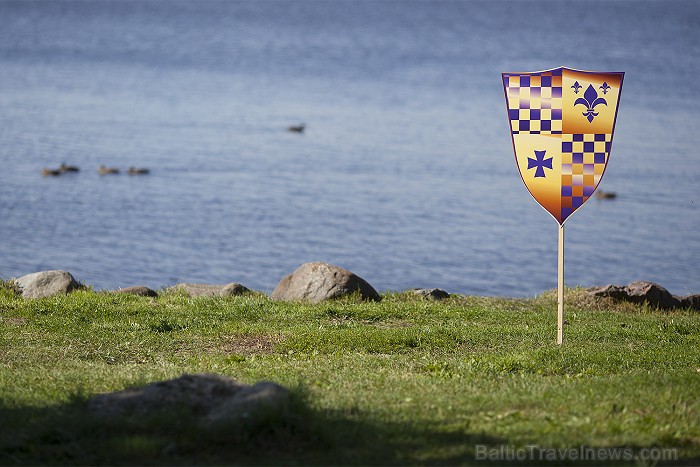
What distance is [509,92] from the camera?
14.9 metres

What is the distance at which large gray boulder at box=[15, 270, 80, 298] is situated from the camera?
62.6 ft

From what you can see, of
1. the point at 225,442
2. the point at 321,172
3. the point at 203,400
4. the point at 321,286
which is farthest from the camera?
the point at 321,172

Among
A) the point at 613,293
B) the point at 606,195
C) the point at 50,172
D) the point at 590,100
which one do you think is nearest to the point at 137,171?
the point at 50,172

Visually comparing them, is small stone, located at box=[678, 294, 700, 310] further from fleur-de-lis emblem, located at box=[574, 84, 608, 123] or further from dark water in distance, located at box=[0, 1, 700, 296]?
dark water in distance, located at box=[0, 1, 700, 296]

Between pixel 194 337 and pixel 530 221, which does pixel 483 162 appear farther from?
pixel 194 337

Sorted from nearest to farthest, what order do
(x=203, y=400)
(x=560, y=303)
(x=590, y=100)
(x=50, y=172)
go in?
(x=203, y=400), (x=560, y=303), (x=590, y=100), (x=50, y=172)

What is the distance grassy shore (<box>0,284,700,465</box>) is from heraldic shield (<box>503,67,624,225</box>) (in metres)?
2.33

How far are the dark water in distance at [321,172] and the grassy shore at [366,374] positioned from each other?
31.4 feet

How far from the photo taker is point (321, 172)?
4259 centimetres

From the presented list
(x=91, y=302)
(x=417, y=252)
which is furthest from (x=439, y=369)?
(x=417, y=252)

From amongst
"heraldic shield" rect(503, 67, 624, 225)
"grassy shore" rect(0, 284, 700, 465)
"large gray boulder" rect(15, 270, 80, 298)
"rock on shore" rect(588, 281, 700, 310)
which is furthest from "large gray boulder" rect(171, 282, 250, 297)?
"rock on shore" rect(588, 281, 700, 310)

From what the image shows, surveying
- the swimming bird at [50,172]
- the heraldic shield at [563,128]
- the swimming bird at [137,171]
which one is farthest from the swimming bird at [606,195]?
the heraldic shield at [563,128]

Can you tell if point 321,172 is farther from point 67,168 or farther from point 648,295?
point 648,295

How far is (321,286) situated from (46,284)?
17.8ft
